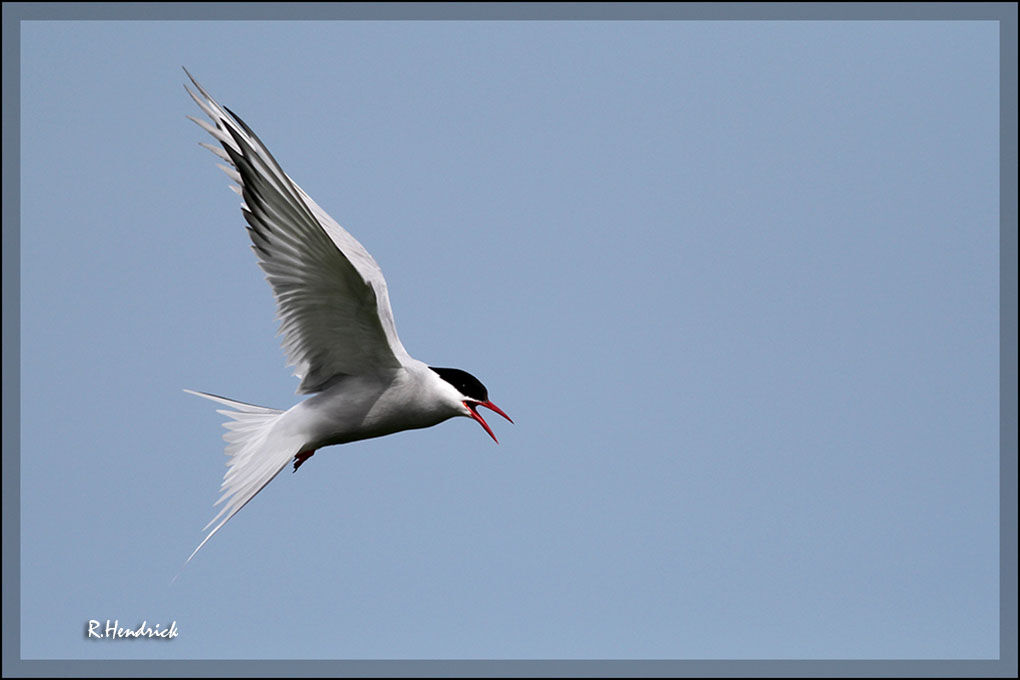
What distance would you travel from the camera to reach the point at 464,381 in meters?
4.06

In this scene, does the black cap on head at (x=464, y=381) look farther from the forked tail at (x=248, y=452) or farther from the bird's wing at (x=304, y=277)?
the forked tail at (x=248, y=452)

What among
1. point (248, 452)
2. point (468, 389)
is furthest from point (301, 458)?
point (468, 389)

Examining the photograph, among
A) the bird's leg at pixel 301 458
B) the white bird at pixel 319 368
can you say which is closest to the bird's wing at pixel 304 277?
the white bird at pixel 319 368

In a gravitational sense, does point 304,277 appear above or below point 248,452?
above

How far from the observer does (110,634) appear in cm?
417

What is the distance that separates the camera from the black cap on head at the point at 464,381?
159 inches

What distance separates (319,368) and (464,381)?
0.56 m

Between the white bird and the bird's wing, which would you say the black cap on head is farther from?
the bird's wing

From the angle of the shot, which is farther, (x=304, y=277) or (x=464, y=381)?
(x=464, y=381)

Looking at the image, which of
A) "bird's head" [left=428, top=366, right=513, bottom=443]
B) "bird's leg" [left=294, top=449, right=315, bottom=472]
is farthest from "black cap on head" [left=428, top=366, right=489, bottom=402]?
"bird's leg" [left=294, top=449, right=315, bottom=472]

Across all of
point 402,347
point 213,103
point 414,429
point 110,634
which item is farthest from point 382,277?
point 110,634

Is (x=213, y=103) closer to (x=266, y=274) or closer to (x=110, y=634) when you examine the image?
(x=266, y=274)

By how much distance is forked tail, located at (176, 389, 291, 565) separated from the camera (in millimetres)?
3682

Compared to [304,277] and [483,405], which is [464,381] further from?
[304,277]
